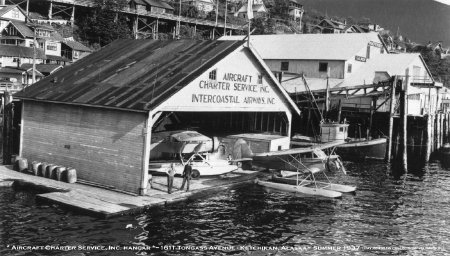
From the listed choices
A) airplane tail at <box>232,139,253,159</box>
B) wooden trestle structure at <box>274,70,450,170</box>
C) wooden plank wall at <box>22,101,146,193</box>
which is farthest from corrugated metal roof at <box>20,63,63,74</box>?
airplane tail at <box>232,139,253,159</box>

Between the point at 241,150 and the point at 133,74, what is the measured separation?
390 inches

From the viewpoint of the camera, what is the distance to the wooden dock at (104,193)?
2269cm

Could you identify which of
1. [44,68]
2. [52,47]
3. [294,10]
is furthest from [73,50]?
[294,10]

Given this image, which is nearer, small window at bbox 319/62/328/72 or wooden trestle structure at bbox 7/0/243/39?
small window at bbox 319/62/328/72

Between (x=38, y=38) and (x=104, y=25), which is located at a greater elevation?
(x=104, y=25)

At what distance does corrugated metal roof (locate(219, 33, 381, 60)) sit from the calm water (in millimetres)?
43044

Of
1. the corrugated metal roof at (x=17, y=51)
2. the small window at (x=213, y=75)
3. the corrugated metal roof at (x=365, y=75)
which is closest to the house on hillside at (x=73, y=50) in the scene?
the corrugated metal roof at (x=17, y=51)

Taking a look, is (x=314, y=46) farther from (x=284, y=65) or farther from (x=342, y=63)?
(x=342, y=63)

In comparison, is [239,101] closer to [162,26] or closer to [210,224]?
[210,224]

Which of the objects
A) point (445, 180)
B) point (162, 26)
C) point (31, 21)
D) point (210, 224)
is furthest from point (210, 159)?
point (162, 26)

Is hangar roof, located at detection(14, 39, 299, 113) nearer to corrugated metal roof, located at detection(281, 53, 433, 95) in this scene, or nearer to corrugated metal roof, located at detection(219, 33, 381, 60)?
corrugated metal roof, located at detection(281, 53, 433, 95)

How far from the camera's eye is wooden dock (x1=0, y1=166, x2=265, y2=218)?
22.7m

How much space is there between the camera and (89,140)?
27.1m

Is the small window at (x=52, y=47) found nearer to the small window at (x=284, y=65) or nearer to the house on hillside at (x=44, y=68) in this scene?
the house on hillside at (x=44, y=68)
